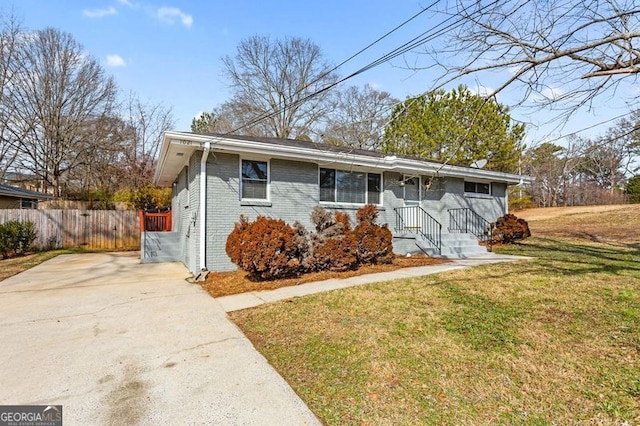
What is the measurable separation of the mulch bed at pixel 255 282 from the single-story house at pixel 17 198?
562 inches

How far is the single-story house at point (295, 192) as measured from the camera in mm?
7734

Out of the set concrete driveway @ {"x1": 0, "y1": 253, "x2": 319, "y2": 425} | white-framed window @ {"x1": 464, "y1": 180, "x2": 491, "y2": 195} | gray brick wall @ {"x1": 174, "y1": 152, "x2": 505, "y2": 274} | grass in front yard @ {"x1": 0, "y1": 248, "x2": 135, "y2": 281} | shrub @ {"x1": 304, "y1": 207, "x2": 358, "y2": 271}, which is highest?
white-framed window @ {"x1": 464, "y1": 180, "x2": 491, "y2": 195}

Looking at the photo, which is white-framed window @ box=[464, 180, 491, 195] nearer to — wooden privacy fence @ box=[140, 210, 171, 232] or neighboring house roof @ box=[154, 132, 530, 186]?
neighboring house roof @ box=[154, 132, 530, 186]

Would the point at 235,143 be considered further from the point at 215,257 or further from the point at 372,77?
the point at 372,77

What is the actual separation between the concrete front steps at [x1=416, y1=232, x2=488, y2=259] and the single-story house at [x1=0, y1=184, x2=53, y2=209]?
18139 mm

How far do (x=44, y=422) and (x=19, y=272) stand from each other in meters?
8.49

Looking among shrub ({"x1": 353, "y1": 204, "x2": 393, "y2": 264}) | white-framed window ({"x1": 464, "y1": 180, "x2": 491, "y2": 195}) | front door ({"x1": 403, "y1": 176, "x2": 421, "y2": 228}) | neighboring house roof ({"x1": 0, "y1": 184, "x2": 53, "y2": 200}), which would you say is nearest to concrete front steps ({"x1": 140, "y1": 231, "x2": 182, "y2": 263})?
shrub ({"x1": 353, "y1": 204, "x2": 393, "y2": 264})

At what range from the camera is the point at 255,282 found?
6.82 m

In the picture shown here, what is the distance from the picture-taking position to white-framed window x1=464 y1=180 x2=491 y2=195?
13148mm

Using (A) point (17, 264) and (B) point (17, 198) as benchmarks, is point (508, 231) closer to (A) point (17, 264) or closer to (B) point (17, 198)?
(A) point (17, 264)

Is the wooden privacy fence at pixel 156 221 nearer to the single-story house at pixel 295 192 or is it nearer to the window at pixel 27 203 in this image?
the single-story house at pixel 295 192

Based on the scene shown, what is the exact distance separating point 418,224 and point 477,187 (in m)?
3.95

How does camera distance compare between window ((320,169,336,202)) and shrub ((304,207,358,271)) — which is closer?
shrub ((304,207,358,271))

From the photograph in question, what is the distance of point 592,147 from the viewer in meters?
4.33
